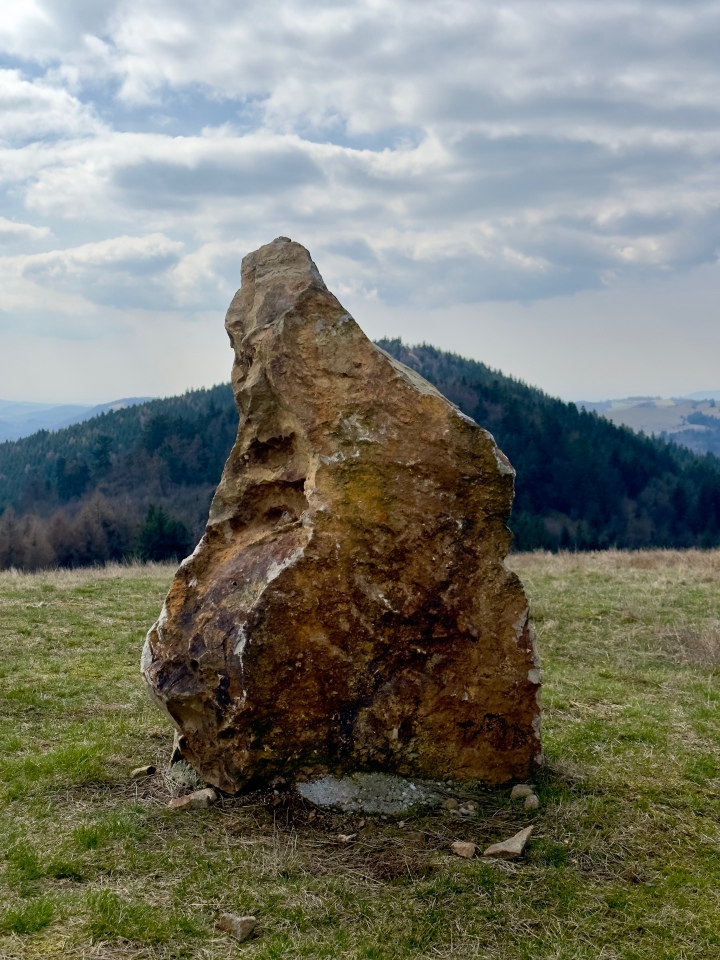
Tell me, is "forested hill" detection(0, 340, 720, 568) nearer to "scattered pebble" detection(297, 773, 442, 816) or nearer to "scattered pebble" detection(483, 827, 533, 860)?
"scattered pebble" detection(297, 773, 442, 816)

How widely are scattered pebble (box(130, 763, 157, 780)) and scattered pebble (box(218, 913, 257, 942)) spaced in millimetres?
2587

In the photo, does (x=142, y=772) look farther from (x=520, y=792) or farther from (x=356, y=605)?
(x=520, y=792)

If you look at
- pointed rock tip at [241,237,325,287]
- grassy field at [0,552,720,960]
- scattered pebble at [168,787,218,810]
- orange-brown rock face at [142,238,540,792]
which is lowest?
grassy field at [0,552,720,960]

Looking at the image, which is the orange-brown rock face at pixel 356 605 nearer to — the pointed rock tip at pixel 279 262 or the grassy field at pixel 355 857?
the pointed rock tip at pixel 279 262

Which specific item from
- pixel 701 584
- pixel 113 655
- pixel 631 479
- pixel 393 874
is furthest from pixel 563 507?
pixel 393 874

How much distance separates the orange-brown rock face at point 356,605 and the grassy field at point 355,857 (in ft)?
1.84

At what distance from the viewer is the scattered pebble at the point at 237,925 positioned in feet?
17.3

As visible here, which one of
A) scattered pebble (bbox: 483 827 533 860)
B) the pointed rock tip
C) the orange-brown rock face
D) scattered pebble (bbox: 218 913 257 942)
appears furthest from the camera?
the pointed rock tip

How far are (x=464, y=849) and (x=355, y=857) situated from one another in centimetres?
81

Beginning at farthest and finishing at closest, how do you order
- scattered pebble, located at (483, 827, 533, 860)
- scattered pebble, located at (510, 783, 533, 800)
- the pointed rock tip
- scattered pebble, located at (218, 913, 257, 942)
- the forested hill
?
the forested hill
the pointed rock tip
scattered pebble, located at (510, 783, 533, 800)
scattered pebble, located at (483, 827, 533, 860)
scattered pebble, located at (218, 913, 257, 942)

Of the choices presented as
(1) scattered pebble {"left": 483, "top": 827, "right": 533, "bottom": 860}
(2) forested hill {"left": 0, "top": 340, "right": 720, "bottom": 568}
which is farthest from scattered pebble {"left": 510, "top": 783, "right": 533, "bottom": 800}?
(2) forested hill {"left": 0, "top": 340, "right": 720, "bottom": 568}

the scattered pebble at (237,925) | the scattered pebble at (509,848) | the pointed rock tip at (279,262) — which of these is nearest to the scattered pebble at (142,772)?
the scattered pebble at (237,925)

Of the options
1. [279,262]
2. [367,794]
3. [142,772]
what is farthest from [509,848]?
[279,262]

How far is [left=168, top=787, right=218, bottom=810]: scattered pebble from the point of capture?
704 cm
